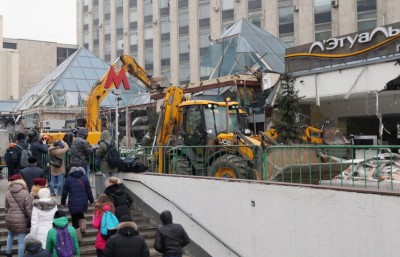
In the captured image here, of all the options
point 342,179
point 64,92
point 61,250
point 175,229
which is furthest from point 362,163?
point 64,92

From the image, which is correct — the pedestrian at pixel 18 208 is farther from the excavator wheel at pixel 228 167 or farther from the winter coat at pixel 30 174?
the excavator wheel at pixel 228 167

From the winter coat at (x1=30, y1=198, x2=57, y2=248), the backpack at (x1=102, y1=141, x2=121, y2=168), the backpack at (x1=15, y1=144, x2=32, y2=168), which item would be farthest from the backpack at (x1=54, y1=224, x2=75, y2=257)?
the backpack at (x1=15, y1=144, x2=32, y2=168)

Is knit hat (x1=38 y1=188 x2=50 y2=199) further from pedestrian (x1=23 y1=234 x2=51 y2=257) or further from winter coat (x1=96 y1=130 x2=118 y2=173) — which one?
winter coat (x1=96 y1=130 x2=118 y2=173)

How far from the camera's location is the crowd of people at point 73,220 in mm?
6844

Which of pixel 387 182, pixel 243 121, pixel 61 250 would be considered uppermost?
pixel 243 121

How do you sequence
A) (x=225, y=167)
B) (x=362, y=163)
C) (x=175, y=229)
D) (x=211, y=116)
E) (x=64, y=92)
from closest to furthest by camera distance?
(x=175, y=229) → (x=362, y=163) → (x=225, y=167) → (x=211, y=116) → (x=64, y=92)

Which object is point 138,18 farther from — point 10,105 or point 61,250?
point 61,250

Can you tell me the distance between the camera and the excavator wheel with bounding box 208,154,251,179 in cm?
1145

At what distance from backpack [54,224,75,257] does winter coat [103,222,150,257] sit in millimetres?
835

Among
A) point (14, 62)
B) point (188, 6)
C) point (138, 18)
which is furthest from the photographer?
point (14, 62)

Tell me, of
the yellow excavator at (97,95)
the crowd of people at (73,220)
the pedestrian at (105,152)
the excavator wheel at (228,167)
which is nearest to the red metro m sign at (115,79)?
the yellow excavator at (97,95)

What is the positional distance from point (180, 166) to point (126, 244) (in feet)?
20.7

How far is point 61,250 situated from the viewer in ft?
24.0

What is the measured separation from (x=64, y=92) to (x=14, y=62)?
153 ft
